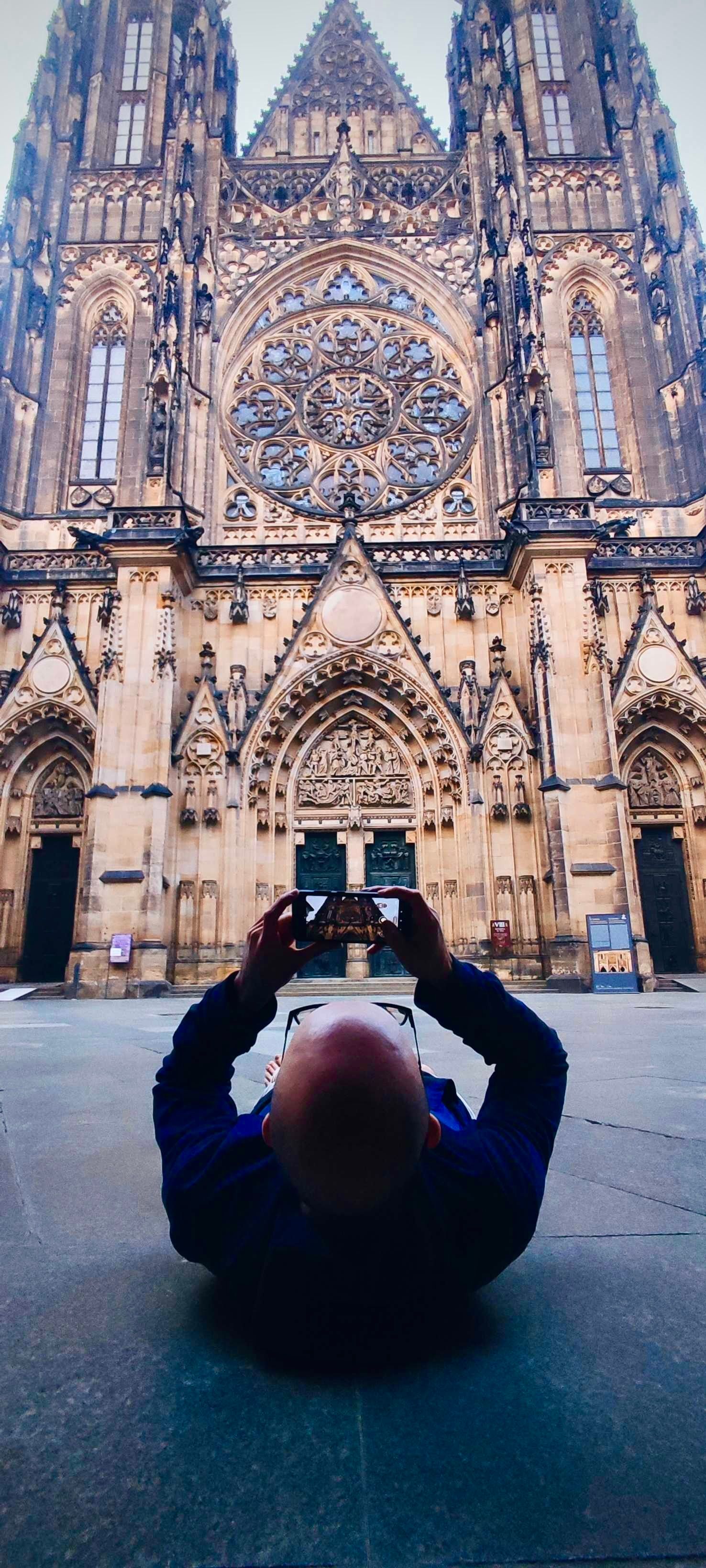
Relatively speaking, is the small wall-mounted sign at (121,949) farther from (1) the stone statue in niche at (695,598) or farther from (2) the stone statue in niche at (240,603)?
(1) the stone statue in niche at (695,598)

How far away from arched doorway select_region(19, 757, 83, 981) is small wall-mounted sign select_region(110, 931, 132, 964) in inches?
106

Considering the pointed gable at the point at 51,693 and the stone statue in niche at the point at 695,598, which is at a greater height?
the stone statue in niche at the point at 695,598

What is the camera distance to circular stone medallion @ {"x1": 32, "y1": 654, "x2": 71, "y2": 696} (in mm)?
15266

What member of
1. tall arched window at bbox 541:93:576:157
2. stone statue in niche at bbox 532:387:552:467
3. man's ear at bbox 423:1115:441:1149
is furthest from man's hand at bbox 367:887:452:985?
tall arched window at bbox 541:93:576:157

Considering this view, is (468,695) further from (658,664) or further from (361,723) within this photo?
(658,664)

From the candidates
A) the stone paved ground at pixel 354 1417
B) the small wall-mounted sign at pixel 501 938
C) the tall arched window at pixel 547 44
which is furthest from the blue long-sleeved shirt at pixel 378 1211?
the tall arched window at pixel 547 44

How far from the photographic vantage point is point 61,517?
1673 cm

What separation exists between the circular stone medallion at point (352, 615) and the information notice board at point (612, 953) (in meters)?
6.63

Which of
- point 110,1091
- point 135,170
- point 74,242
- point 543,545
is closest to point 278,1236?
point 110,1091

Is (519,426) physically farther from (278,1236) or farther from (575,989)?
(278,1236)

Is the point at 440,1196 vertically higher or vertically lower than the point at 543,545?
lower

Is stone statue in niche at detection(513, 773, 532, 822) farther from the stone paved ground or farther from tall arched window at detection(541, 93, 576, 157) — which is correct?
tall arched window at detection(541, 93, 576, 157)

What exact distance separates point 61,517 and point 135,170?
31.6 ft

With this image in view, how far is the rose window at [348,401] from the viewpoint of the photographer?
696 inches
